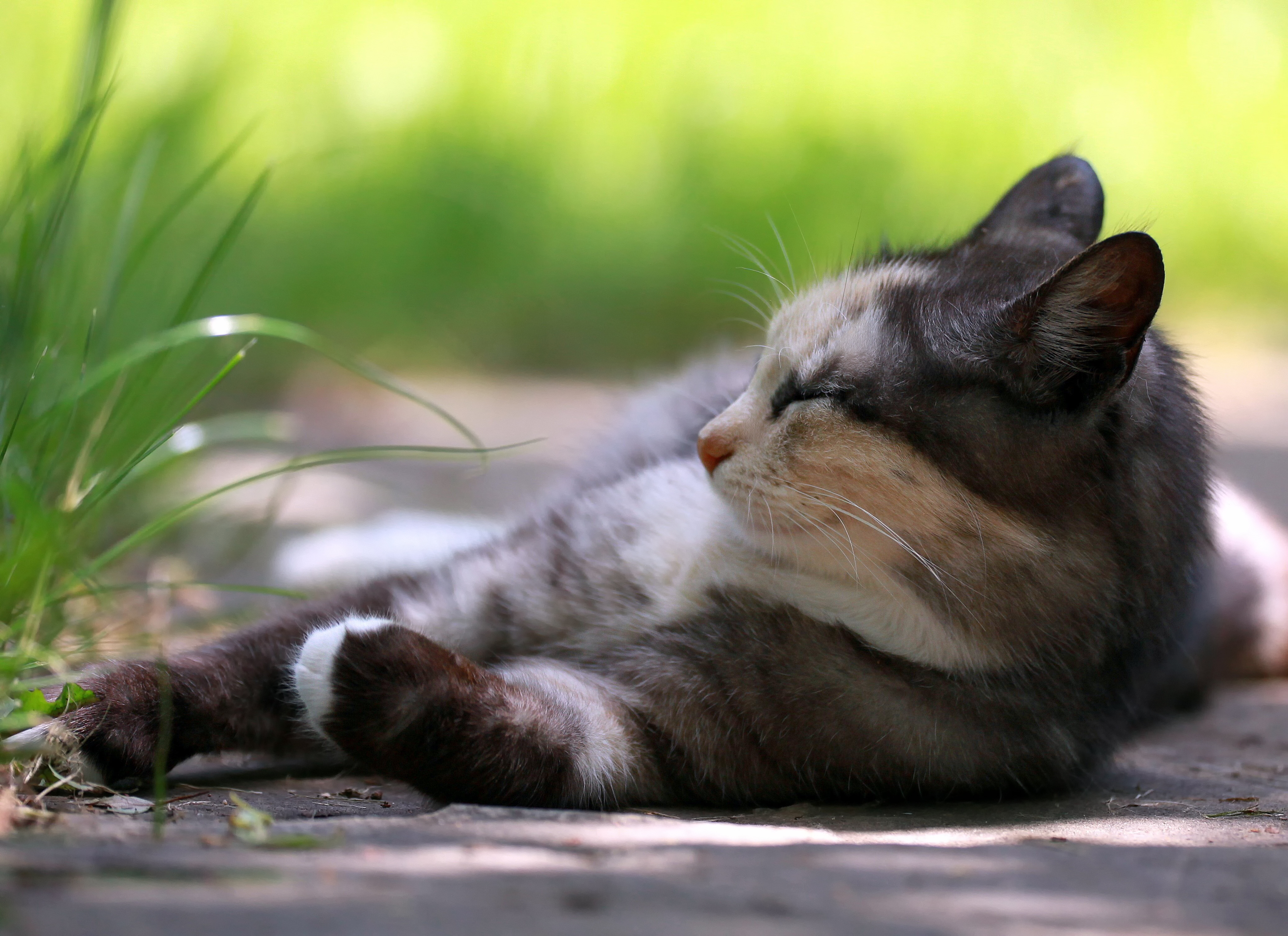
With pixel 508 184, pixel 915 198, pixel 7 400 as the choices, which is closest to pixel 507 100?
pixel 508 184

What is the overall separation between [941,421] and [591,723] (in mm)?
754

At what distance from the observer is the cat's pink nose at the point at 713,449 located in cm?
209

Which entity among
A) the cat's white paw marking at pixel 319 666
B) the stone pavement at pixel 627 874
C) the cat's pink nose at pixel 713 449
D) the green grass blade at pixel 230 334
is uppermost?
the green grass blade at pixel 230 334

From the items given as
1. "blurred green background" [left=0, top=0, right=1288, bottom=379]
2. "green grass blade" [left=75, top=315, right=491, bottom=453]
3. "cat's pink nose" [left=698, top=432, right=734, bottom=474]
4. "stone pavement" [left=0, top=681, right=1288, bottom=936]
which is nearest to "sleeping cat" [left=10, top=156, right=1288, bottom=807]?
"cat's pink nose" [left=698, top=432, right=734, bottom=474]

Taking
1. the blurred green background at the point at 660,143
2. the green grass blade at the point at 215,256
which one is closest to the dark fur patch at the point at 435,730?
the green grass blade at the point at 215,256

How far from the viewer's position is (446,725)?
1786 mm

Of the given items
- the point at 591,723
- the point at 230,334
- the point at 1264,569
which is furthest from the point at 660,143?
the point at 591,723

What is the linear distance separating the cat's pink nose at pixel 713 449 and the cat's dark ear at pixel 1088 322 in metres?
0.49

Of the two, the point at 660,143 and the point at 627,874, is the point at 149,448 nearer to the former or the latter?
the point at 627,874

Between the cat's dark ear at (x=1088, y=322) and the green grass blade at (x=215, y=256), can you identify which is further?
the green grass blade at (x=215, y=256)

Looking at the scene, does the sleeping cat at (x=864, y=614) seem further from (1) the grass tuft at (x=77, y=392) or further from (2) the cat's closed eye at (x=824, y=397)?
(1) the grass tuft at (x=77, y=392)

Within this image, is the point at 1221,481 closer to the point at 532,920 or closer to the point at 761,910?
the point at 761,910

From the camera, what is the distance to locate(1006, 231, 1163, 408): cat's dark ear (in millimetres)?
1770

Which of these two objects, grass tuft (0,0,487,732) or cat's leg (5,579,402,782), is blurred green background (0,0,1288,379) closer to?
grass tuft (0,0,487,732)
